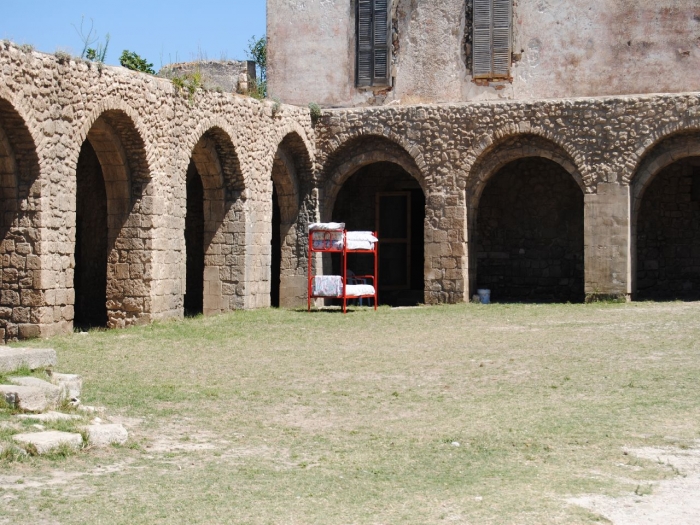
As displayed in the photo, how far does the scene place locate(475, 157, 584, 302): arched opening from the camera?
1973 cm

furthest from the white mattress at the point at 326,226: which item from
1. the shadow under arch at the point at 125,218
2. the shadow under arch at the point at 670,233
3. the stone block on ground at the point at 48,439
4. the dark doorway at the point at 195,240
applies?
the stone block on ground at the point at 48,439

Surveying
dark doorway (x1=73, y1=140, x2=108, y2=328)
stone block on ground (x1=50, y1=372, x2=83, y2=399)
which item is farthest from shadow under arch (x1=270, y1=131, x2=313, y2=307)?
stone block on ground (x1=50, y1=372, x2=83, y2=399)

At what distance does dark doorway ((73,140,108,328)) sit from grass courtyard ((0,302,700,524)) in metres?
4.25

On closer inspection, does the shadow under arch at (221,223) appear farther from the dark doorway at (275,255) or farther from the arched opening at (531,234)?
the arched opening at (531,234)

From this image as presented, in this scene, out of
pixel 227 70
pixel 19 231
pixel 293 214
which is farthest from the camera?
pixel 227 70

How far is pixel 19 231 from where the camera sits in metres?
12.3

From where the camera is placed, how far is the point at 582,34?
60.1ft

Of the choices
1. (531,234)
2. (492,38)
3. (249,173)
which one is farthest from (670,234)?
(249,173)

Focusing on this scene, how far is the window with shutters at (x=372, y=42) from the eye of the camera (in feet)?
63.9

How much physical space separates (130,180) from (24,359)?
243 inches

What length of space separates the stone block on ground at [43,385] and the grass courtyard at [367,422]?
454mm

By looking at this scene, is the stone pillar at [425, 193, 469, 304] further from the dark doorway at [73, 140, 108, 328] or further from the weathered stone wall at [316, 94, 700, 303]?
the dark doorway at [73, 140, 108, 328]

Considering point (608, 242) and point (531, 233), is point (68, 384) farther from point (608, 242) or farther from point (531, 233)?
point (531, 233)

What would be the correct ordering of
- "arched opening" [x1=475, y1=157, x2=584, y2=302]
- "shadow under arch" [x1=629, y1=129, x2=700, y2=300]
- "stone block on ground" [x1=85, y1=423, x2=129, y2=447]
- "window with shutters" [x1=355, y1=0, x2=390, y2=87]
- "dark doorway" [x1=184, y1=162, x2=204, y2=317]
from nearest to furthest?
"stone block on ground" [x1=85, y1=423, x2=129, y2=447] < "shadow under arch" [x1=629, y1=129, x2=700, y2=300] < "dark doorway" [x1=184, y1=162, x2=204, y2=317] < "window with shutters" [x1=355, y1=0, x2=390, y2=87] < "arched opening" [x1=475, y1=157, x2=584, y2=302]
